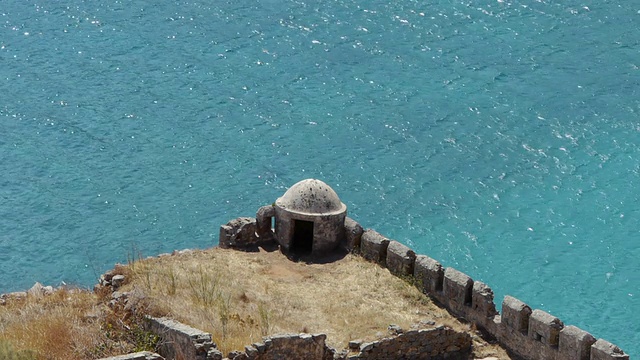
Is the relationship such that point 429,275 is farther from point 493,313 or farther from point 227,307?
point 227,307

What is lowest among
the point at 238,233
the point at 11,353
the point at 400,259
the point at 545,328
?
the point at 238,233

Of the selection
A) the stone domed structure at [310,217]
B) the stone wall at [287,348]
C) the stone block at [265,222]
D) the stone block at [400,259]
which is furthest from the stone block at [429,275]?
the stone wall at [287,348]

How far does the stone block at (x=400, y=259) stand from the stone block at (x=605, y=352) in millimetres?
4711

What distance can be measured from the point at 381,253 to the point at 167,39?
2204cm

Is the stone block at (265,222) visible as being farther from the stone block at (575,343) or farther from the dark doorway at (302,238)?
the stone block at (575,343)

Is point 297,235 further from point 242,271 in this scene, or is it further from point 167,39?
point 167,39

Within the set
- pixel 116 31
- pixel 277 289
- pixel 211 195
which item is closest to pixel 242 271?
pixel 277 289

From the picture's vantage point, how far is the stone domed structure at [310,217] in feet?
87.8

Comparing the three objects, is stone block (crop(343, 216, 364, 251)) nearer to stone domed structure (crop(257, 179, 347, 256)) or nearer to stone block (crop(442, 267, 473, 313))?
stone domed structure (crop(257, 179, 347, 256))

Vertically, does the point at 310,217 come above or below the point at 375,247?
above

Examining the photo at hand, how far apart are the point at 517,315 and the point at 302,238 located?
19.1 ft

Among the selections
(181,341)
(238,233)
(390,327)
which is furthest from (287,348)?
(238,233)

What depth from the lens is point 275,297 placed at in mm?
24547

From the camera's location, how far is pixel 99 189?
126 ft
